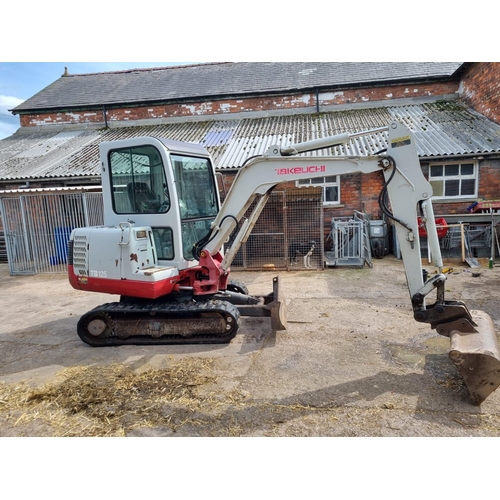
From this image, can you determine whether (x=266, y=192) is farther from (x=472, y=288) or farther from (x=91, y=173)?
(x=91, y=173)

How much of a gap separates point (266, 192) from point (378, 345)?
2.35 meters

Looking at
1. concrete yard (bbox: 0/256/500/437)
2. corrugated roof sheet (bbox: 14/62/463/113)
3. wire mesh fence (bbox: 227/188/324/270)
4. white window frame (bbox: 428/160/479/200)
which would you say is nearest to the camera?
concrete yard (bbox: 0/256/500/437)

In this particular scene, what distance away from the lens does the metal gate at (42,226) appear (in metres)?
10.8

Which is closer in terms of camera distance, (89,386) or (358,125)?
(89,386)

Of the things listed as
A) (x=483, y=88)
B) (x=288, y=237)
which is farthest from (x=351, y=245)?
(x=483, y=88)

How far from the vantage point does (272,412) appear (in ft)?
10.7

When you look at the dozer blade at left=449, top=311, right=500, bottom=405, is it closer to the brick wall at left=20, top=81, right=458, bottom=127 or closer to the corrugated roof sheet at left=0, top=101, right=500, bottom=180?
the corrugated roof sheet at left=0, top=101, right=500, bottom=180

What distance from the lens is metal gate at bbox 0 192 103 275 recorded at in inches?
423

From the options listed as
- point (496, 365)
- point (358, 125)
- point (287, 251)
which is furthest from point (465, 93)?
point (496, 365)

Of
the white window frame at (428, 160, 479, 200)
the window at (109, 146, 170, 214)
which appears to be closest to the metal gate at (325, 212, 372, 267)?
the white window frame at (428, 160, 479, 200)

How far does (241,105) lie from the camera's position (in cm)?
1575

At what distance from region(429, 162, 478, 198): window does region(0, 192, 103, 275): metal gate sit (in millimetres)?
9855

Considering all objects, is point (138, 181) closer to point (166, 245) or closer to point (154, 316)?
point (166, 245)

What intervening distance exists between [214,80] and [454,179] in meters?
11.3
